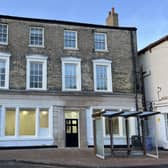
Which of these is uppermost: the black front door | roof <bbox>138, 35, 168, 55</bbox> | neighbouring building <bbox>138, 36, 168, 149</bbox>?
roof <bbox>138, 35, 168, 55</bbox>

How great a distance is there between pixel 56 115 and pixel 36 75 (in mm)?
3332

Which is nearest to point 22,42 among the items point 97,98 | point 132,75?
point 97,98

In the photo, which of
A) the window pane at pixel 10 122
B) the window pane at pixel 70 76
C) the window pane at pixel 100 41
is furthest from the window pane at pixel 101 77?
the window pane at pixel 10 122

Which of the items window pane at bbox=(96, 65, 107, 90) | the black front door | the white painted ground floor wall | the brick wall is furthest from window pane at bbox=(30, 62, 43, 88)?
window pane at bbox=(96, 65, 107, 90)

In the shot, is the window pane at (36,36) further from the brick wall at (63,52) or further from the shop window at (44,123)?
the shop window at (44,123)

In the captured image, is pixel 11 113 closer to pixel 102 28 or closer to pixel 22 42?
pixel 22 42

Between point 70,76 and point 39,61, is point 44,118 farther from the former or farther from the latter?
point 39,61

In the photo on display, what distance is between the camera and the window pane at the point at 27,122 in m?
20.2

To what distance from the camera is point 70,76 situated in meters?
21.8

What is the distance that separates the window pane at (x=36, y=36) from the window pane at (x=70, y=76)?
278cm

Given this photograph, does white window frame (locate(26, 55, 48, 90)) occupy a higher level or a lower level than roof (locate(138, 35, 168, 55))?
lower

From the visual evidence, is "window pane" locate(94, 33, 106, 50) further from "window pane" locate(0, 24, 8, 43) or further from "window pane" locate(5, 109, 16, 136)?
"window pane" locate(5, 109, 16, 136)

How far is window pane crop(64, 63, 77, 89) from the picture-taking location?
2162cm

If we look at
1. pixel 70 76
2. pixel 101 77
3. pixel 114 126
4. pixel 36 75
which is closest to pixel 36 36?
pixel 36 75
